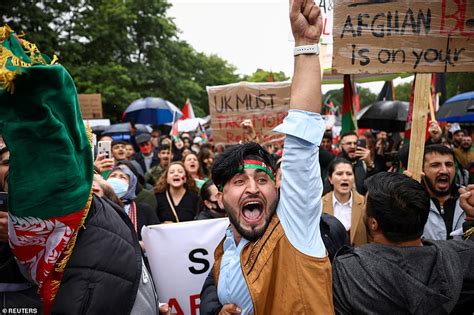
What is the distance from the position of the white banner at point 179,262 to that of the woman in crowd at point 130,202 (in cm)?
71

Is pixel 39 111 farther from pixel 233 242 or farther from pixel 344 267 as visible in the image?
pixel 344 267

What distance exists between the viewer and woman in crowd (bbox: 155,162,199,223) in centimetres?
459

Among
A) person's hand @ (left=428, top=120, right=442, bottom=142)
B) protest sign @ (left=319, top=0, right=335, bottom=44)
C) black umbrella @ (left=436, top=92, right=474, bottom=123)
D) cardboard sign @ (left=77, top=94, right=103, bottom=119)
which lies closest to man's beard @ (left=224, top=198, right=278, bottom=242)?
protest sign @ (left=319, top=0, right=335, bottom=44)

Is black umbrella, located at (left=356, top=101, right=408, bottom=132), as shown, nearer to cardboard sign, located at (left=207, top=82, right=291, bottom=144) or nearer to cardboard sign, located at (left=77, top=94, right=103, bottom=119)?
cardboard sign, located at (left=207, top=82, right=291, bottom=144)

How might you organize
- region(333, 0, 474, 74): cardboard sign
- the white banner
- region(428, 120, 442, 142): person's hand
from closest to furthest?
region(333, 0, 474, 74): cardboard sign < the white banner < region(428, 120, 442, 142): person's hand

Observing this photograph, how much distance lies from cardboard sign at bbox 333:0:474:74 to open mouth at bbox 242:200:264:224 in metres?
1.23

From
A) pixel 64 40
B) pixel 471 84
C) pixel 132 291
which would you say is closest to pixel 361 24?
pixel 132 291

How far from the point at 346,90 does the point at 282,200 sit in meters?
4.17

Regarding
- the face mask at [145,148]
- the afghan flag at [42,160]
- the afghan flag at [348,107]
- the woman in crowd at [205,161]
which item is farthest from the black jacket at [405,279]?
the face mask at [145,148]

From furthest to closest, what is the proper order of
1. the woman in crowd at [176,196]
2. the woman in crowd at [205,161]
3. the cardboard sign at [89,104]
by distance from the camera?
the cardboard sign at [89,104] < the woman in crowd at [205,161] < the woman in crowd at [176,196]

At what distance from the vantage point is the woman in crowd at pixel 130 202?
149 inches

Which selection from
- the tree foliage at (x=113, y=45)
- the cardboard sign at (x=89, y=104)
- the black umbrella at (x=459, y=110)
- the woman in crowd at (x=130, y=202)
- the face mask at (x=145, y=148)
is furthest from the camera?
the tree foliage at (x=113, y=45)

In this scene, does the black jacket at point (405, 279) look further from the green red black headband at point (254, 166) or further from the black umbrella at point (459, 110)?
the black umbrella at point (459, 110)

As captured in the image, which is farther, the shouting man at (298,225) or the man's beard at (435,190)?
the man's beard at (435,190)
